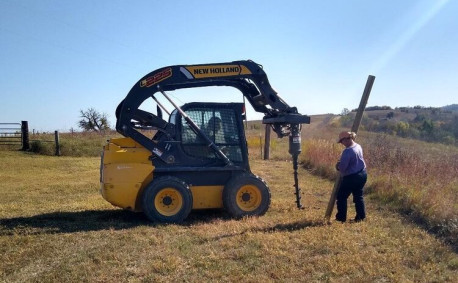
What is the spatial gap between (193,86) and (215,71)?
0.56m

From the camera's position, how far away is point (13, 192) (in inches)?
473

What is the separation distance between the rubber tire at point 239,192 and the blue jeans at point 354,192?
1384 mm

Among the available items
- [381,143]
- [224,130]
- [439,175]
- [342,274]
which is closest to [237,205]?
[224,130]

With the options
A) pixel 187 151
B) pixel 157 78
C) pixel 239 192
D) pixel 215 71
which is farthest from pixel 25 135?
pixel 239 192

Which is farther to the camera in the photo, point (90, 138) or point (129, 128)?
point (90, 138)

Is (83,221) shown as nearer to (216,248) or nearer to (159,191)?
(159,191)

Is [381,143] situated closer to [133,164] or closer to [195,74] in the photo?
[195,74]

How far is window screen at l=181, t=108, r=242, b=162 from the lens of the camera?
8516 millimetres

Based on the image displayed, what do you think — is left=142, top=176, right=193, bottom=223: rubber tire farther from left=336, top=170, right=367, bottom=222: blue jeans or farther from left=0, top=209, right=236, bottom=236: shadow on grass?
left=336, top=170, right=367, bottom=222: blue jeans

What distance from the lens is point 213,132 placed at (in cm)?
860

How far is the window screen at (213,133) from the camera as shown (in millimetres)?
8516

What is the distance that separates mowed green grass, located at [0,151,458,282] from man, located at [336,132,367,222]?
0.38 meters

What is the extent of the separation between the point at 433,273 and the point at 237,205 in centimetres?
388

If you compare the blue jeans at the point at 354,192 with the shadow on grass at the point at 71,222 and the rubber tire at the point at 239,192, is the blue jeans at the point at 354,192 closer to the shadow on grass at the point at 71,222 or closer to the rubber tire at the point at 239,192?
the rubber tire at the point at 239,192
